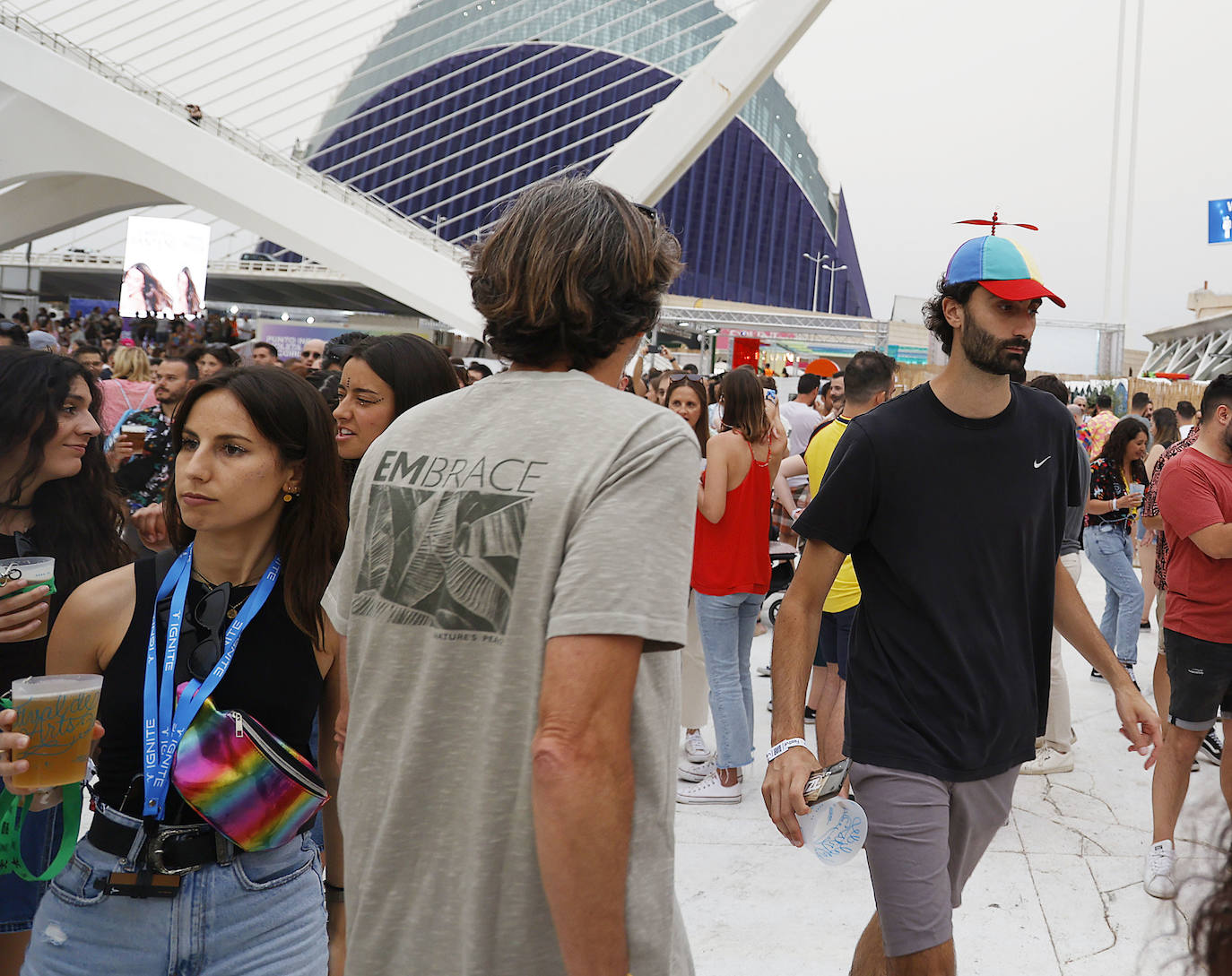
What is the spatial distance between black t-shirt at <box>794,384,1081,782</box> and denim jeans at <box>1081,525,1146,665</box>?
14.6ft

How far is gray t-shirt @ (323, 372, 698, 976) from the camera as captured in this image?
1.18 m

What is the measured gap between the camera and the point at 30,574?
6.41 feet

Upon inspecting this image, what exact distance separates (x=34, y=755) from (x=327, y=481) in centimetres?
67

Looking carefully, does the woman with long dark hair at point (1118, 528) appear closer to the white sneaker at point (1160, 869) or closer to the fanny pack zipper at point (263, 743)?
the white sneaker at point (1160, 869)

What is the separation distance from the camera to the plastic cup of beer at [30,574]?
1.93m

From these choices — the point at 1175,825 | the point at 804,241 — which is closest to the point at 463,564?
the point at 1175,825

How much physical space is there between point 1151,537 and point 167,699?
6857 millimetres

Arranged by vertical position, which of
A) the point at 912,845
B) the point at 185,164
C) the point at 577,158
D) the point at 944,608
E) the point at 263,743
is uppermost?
the point at 577,158

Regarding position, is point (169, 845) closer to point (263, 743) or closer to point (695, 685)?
point (263, 743)

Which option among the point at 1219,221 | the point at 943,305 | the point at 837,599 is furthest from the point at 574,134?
the point at 943,305

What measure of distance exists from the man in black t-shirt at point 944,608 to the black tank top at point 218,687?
3.25 feet

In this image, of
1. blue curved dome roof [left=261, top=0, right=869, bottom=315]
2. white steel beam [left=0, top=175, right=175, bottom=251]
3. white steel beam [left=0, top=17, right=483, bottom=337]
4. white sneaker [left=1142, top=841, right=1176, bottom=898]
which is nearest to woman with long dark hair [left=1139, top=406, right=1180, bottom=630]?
white sneaker [left=1142, top=841, right=1176, bottom=898]

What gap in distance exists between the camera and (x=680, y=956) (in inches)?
50.4

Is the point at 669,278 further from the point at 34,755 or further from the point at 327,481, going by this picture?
the point at 34,755
